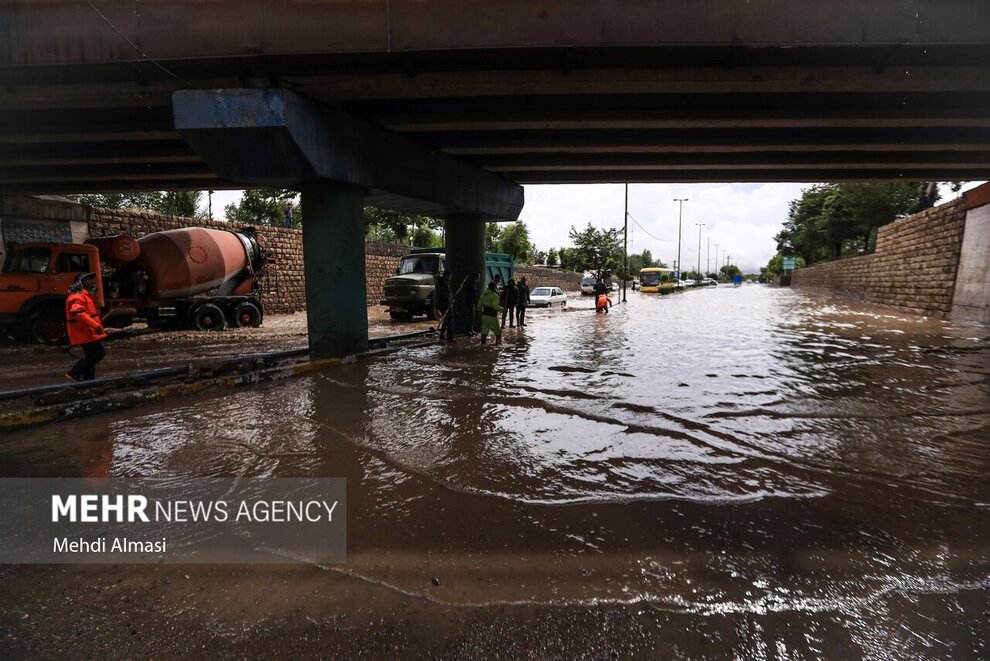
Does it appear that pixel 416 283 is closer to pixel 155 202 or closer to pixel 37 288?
pixel 37 288

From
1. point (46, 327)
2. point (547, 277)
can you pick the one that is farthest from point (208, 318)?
point (547, 277)

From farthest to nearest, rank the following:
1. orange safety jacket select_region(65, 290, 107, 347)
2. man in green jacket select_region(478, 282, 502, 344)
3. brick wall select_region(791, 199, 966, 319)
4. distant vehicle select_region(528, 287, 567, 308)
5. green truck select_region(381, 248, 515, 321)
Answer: distant vehicle select_region(528, 287, 567, 308), green truck select_region(381, 248, 515, 321), brick wall select_region(791, 199, 966, 319), man in green jacket select_region(478, 282, 502, 344), orange safety jacket select_region(65, 290, 107, 347)

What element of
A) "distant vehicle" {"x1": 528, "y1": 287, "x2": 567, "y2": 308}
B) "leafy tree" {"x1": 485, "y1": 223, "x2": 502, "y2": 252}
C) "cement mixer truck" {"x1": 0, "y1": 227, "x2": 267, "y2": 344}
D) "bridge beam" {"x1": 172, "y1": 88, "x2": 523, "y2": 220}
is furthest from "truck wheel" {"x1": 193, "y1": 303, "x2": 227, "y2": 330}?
"leafy tree" {"x1": 485, "y1": 223, "x2": 502, "y2": 252}

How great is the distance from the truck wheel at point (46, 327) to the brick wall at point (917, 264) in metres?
27.9

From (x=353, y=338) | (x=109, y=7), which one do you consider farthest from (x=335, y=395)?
(x=109, y=7)

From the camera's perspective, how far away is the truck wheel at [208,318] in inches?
615

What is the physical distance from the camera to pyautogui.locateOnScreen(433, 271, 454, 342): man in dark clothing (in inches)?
520

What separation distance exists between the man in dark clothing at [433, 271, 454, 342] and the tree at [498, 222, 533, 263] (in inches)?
2014

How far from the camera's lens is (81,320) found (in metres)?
7.32

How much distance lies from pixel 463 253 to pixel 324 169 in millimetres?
6585

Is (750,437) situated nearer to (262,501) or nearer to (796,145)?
(262,501)

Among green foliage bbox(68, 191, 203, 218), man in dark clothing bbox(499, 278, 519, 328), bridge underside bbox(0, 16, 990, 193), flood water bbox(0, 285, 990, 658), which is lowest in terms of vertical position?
flood water bbox(0, 285, 990, 658)

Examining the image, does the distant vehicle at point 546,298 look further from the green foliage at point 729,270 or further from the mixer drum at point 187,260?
the green foliage at point 729,270

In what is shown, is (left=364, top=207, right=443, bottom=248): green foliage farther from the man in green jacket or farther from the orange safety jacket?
the orange safety jacket
